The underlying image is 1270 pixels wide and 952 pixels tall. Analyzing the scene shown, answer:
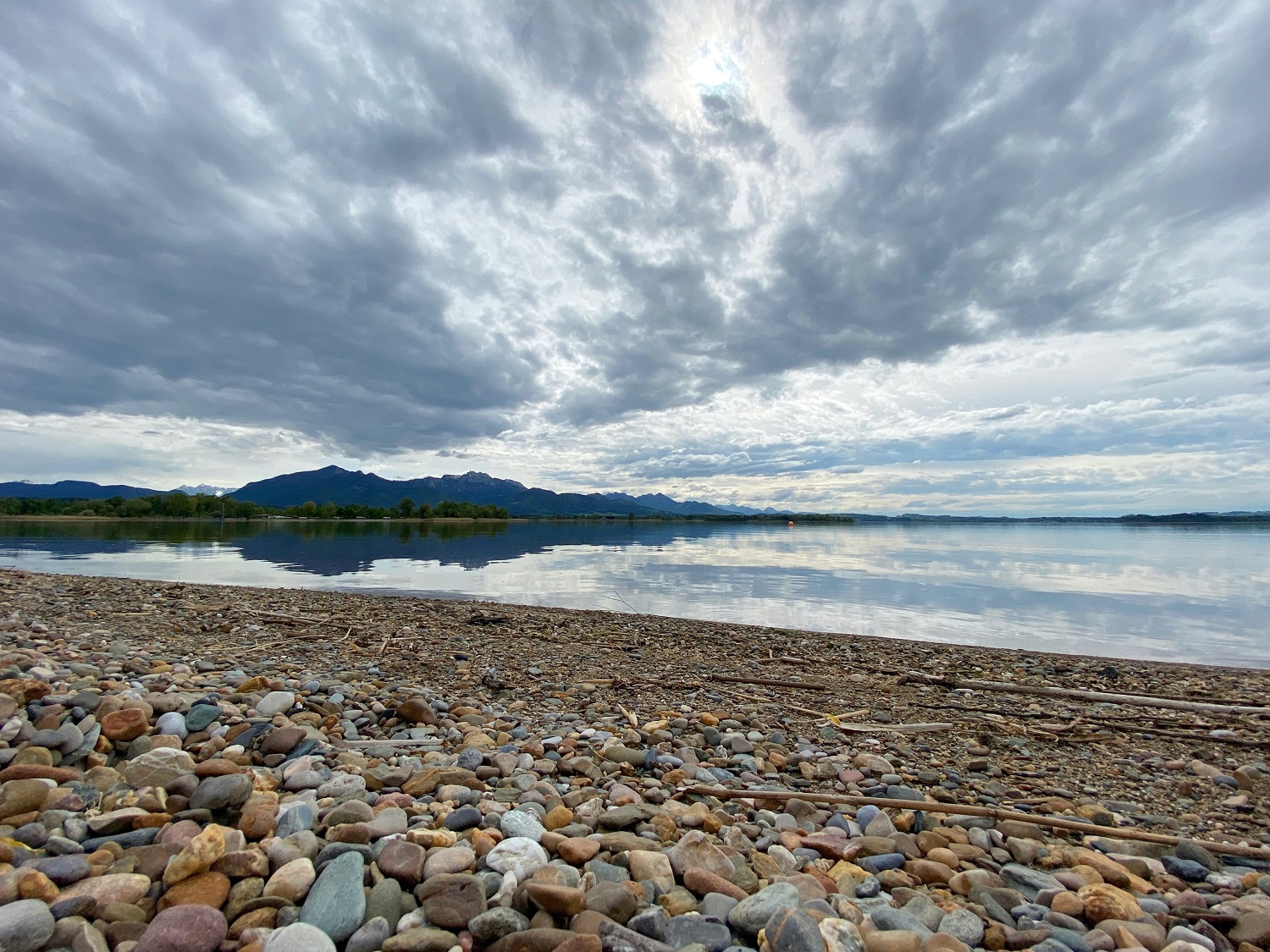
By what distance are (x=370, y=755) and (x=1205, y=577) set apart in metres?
41.3

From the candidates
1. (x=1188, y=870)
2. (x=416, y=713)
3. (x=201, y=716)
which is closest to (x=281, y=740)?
(x=201, y=716)

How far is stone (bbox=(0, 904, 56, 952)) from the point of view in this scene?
237 cm

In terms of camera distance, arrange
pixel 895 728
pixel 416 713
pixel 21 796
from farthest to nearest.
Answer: pixel 895 728 → pixel 416 713 → pixel 21 796

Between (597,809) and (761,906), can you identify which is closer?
(761,906)

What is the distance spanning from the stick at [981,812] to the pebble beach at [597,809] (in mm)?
27

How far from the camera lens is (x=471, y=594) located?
20797mm

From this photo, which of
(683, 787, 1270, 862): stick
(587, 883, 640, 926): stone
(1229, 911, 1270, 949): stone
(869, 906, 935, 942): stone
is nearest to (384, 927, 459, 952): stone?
(587, 883, 640, 926): stone

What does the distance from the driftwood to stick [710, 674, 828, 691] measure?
181cm

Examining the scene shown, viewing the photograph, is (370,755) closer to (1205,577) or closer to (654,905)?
(654,905)

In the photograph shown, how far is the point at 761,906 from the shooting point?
292cm

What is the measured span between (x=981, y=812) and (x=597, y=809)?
310 centimetres

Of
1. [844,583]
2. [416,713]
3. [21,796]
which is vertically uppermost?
[21,796]

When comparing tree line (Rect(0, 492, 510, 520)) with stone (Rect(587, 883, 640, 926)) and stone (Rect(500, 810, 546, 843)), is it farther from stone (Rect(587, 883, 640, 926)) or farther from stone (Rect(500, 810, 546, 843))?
stone (Rect(587, 883, 640, 926))

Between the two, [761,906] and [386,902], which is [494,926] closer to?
[386,902]
